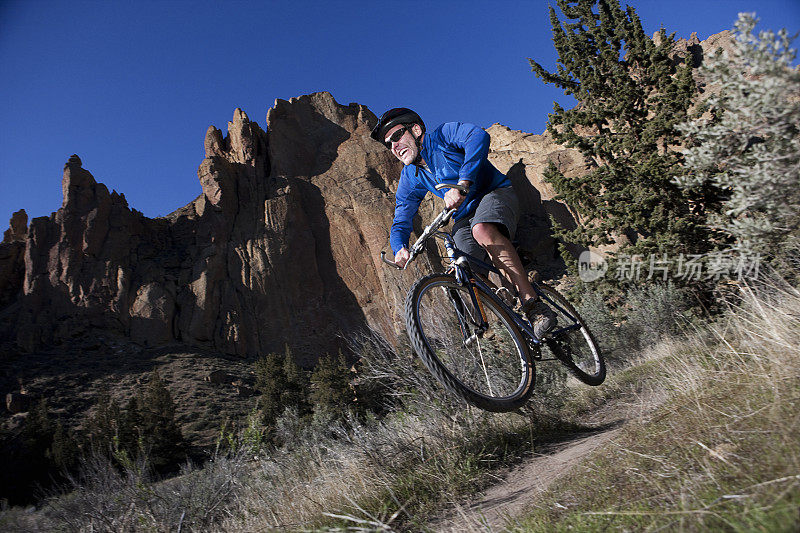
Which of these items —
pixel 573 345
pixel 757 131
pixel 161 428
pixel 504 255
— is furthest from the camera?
pixel 161 428

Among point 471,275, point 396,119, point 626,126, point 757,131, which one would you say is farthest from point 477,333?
point 626,126

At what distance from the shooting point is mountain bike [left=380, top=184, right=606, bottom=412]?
9.90ft

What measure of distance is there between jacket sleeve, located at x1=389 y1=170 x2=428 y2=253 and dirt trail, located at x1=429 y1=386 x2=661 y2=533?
2011 mm

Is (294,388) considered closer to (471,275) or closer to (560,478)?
(471,275)

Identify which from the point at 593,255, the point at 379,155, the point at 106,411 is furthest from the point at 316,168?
the point at 593,255

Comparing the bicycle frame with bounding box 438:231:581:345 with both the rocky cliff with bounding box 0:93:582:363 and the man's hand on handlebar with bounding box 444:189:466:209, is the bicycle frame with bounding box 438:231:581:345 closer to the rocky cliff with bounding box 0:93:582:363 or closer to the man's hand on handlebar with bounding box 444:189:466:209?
the man's hand on handlebar with bounding box 444:189:466:209

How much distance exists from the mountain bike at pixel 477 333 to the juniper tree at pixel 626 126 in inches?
341

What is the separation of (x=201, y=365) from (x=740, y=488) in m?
48.8

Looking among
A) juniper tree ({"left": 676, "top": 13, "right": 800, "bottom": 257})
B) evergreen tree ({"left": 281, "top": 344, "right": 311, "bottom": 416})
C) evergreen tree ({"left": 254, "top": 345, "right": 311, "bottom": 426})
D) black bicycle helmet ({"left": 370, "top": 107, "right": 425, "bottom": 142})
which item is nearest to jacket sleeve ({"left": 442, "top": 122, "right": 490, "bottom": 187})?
black bicycle helmet ({"left": 370, "top": 107, "right": 425, "bottom": 142})

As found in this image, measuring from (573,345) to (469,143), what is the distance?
2.58 m

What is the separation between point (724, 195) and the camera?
9.83 meters

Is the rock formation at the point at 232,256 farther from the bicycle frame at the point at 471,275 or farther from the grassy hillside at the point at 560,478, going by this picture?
the bicycle frame at the point at 471,275

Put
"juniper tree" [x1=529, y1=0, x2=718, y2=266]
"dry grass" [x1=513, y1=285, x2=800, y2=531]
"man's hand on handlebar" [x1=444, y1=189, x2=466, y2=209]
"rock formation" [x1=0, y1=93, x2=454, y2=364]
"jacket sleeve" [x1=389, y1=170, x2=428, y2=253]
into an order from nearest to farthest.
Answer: "dry grass" [x1=513, y1=285, x2=800, y2=531]
"man's hand on handlebar" [x1=444, y1=189, x2=466, y2=209]
"jacket sleeve" [x1=389, y1=170, x2=428, y2=253]
"juniper tree" [x1=529, y1=0, x2=718, y2=266]
"rock formation" [x1=0, y1=93, x2=454, y2=364]

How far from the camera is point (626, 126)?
13.7 metres
